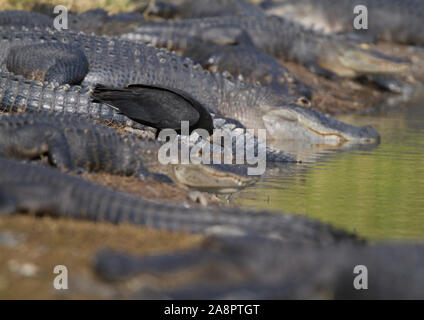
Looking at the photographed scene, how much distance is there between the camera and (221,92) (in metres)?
8.32

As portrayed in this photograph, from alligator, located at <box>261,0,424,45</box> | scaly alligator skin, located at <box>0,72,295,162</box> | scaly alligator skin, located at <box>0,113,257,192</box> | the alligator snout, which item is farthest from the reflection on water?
alligator, located at <box>261,0,424,45</box>

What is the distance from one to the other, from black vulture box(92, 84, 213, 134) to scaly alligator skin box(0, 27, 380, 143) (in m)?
1.49

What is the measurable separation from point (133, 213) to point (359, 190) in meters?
2.76

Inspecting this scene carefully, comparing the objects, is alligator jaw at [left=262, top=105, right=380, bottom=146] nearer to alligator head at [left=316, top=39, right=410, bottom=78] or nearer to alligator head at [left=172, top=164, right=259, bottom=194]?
alligator head at [left=172, top=164, right=259, bottom=194]

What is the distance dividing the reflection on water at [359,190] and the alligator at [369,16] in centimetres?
795

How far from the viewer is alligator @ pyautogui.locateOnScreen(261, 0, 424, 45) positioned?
51.1 feet

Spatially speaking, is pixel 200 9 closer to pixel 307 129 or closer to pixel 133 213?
pixel 307 129

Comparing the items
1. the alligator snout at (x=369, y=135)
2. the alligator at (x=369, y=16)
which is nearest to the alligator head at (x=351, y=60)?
the alligator at (x=369, y=16)

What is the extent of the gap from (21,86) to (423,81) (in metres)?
10.4

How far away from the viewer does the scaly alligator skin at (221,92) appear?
8031 millimetres

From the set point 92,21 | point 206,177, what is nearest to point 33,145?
point 206,177

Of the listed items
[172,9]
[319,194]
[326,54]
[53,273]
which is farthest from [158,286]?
[172,9]

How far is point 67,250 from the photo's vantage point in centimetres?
323

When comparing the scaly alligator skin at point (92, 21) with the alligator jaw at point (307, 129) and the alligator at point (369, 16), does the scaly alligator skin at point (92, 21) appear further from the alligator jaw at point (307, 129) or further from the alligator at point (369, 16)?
the alligator at point (369, 16)
